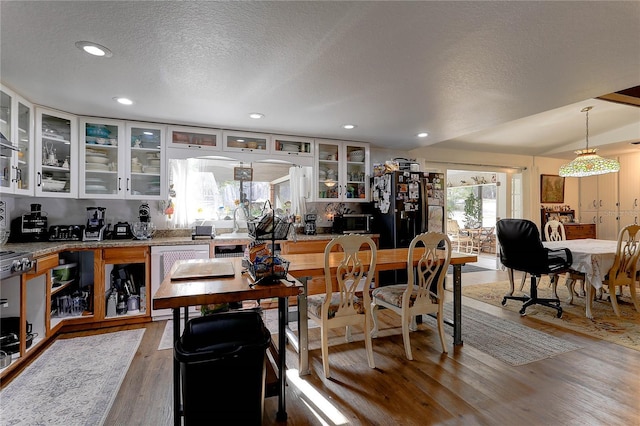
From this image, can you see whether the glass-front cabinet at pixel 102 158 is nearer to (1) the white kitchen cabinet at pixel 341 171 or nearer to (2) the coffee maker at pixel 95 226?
(2) the coffee maker at pixel 95 226

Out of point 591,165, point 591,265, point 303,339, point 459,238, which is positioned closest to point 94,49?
point 303,339

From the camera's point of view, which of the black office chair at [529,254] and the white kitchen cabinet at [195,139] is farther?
the white kitchen cabinet at [195,139]

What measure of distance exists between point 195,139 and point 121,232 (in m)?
1.34

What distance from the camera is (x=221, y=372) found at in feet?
4.56

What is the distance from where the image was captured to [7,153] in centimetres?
254

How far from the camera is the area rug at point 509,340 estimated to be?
2.48 m

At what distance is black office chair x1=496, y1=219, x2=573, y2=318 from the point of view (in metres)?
3.31

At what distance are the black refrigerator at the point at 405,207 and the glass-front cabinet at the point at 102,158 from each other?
10.7 ft

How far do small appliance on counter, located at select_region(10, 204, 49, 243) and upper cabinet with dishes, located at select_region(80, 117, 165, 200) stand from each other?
17.3 inches

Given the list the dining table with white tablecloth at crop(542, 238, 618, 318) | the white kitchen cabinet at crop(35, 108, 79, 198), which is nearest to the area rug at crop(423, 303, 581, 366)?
the dining table with white tablecloth at crop(542, 238, 618, 318)

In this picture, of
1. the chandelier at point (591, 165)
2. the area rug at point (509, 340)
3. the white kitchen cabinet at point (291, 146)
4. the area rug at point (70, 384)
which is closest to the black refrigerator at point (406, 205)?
the white kitchen cabinet at point (291, 146)

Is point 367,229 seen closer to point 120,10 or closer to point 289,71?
point 289,71

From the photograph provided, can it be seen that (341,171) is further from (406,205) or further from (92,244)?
(92,244)

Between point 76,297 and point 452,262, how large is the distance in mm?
3624
